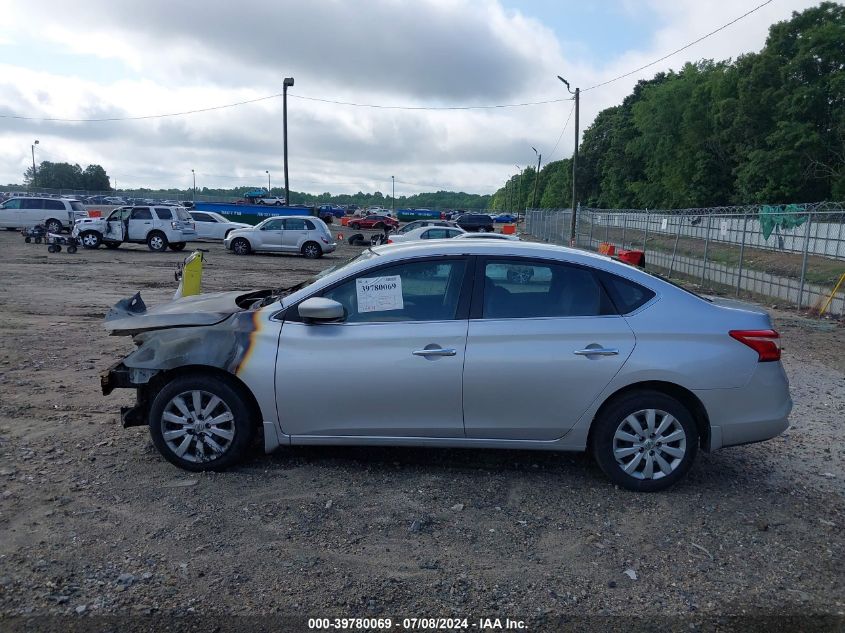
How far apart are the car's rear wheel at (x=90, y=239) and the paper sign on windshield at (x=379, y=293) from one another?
26701mm

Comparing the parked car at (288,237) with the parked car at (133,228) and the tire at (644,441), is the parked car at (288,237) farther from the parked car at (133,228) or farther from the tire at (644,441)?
the tire at (644,441)

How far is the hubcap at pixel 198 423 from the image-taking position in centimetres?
499

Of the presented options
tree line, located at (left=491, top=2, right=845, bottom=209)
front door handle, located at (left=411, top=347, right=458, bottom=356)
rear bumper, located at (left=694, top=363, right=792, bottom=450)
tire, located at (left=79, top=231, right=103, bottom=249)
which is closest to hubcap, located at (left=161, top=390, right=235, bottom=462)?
front door handle, located at (left=411, top=347, right=458, bottom=356)

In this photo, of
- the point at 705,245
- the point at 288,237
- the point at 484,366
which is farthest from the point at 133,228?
the point at 484,366

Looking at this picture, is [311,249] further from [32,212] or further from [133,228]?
[32,212]

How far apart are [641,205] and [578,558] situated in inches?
3066

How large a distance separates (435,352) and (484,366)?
334 millimetres

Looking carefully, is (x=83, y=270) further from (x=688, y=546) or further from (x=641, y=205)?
(x=641, y=205)

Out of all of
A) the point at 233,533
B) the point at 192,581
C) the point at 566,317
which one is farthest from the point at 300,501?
the point at 566,317

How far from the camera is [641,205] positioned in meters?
77.6

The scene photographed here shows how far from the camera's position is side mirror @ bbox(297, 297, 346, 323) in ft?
16.0

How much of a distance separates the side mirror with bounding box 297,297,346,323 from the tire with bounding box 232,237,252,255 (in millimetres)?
24849

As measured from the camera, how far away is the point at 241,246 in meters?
29.0

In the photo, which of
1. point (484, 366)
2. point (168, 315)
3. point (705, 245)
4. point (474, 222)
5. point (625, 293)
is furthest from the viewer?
point (474, 222)
